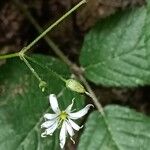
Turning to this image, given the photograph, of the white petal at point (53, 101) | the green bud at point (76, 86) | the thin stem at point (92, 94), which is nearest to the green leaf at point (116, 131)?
the thin stem at point (92, 94)

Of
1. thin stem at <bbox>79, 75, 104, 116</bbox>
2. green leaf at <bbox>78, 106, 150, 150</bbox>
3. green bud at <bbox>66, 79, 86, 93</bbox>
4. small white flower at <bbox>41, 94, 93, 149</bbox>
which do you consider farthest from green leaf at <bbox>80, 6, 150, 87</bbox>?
green bud at <bbox>66, 79, 86, 93</bbox>

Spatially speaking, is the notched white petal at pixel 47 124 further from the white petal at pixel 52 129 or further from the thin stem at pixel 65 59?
the thin stem at pixel 65 59

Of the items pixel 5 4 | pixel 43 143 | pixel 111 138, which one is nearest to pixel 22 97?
pixel 43 143

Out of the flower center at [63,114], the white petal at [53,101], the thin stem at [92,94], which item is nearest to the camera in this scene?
the white petal at [53,101]

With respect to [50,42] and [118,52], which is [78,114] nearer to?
[118,52]

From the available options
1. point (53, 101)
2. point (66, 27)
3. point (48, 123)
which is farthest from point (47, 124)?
point (66, 27)

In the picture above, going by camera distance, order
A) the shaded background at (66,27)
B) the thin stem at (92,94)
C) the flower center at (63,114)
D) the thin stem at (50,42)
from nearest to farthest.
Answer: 1. the flower center at (63,114)
2. the thin stem at (92,94)
3. the thin stem at (50,42)
4. the shaded background at (66,27)

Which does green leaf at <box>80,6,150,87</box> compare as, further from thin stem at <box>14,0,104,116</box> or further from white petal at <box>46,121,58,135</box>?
white petal at <box>46,121,58,135</box>
